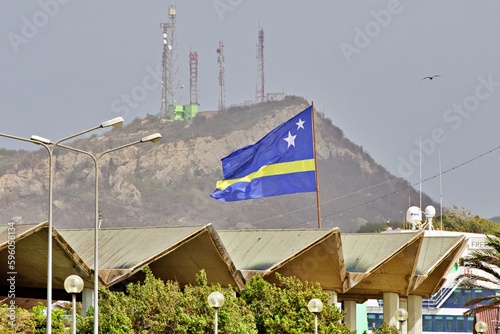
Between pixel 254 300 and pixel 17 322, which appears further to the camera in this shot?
pixel 254 300

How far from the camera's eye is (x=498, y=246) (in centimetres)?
3881

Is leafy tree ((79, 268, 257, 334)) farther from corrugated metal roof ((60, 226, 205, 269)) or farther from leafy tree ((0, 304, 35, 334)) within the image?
leafy tree ((0, 304, 35, 334))

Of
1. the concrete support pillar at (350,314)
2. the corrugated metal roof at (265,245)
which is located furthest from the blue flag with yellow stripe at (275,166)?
the concrete support pillar at (350,314)

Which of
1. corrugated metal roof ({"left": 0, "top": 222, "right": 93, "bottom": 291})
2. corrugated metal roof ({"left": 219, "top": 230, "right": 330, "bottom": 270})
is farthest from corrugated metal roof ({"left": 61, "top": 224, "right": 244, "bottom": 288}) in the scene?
corrugated metal roof ({"left": 219, "top": 230, "right": 330, "bottom": 270})

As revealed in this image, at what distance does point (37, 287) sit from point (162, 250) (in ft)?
23.6

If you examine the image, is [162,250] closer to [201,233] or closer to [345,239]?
[201,233]

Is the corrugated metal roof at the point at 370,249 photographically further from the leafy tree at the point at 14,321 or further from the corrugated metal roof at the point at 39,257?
the leafy tree at the point at 14,321

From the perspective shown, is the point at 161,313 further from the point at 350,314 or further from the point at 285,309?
the point at 350,314

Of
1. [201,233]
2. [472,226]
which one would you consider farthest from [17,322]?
[472,226]

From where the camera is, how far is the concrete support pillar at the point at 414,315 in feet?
181

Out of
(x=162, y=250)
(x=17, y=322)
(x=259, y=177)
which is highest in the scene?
(x=259, y=177)
